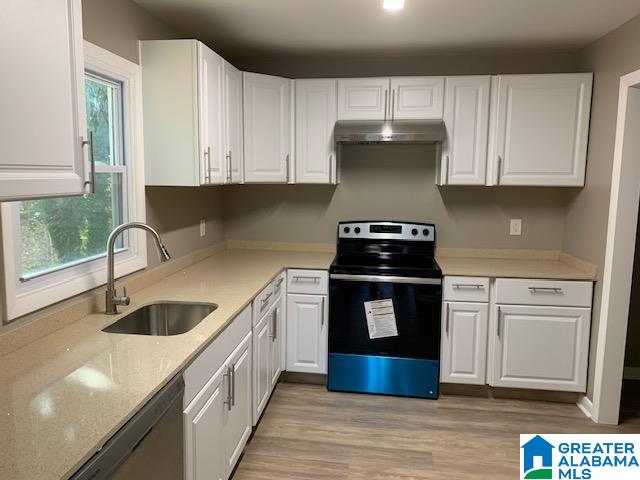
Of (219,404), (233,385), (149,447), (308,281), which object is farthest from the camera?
(308,281)

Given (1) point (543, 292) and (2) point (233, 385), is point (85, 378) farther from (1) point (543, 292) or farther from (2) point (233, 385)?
(1) point (543, 292)

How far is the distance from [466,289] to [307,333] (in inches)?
42.9

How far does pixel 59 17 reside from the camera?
1237 millimetres

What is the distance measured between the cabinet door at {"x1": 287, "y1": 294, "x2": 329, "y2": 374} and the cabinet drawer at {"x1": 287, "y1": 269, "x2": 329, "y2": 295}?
4cm

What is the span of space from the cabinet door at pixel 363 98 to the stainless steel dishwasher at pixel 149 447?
2.31m

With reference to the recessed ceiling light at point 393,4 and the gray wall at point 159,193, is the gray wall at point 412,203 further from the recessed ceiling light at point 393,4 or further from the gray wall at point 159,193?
the recessed ceiling light at point 393,4

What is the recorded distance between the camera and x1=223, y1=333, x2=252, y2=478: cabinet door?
80.6 inches

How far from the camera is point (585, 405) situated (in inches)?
116

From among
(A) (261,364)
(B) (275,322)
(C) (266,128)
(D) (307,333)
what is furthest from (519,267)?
(C) (266,128)

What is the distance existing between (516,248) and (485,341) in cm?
86

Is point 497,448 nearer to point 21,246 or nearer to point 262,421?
point 262,421

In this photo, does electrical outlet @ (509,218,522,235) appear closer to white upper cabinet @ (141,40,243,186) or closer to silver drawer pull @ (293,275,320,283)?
silver drawer pull @ (293,275,320,283)

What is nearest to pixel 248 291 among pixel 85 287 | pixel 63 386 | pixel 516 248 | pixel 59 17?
pixel 85 287

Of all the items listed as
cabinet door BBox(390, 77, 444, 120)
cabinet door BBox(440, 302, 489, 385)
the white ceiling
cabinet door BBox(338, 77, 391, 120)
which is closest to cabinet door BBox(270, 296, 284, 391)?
cabinet door BBox(440, 302, 489, 385)
